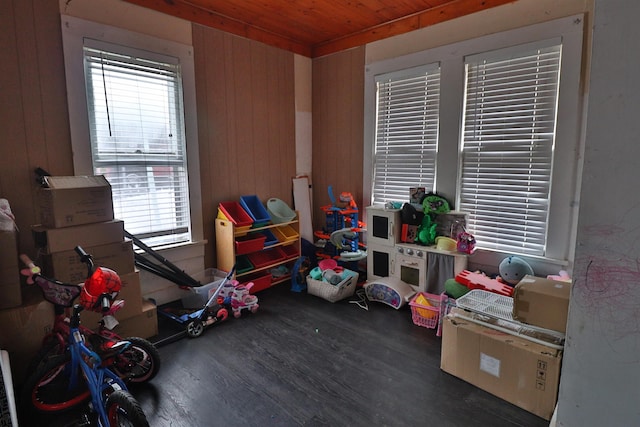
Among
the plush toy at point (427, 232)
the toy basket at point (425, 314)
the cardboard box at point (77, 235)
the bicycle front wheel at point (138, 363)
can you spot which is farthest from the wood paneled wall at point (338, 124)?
the bicycle front wheel at point (138, 363)

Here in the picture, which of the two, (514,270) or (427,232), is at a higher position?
(427,232)

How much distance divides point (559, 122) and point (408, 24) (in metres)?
1.70

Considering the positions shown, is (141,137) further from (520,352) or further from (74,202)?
(520,352)

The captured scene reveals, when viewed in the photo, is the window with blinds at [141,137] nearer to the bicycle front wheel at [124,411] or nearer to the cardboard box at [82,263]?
the cardboard box at [82,263]

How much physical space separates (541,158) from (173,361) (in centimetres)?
317

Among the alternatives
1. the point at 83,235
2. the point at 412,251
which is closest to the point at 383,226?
the point at 412,251

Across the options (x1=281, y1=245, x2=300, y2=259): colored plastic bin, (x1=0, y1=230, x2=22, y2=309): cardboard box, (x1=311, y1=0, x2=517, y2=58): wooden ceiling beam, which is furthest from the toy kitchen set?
(x1=0, y1=230, x2=22, y2=309): cardboard box

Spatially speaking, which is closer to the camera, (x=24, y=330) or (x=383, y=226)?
(x=24, y=330)

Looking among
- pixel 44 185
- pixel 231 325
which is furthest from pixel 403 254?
pixel 44 185

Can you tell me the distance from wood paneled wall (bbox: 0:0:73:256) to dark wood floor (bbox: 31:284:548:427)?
143 centimetres

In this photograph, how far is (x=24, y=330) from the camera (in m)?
1.97

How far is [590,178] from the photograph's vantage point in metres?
1.06

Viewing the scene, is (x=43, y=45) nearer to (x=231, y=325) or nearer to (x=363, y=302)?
(x=231, y=325)

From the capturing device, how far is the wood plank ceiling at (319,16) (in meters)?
3.02
